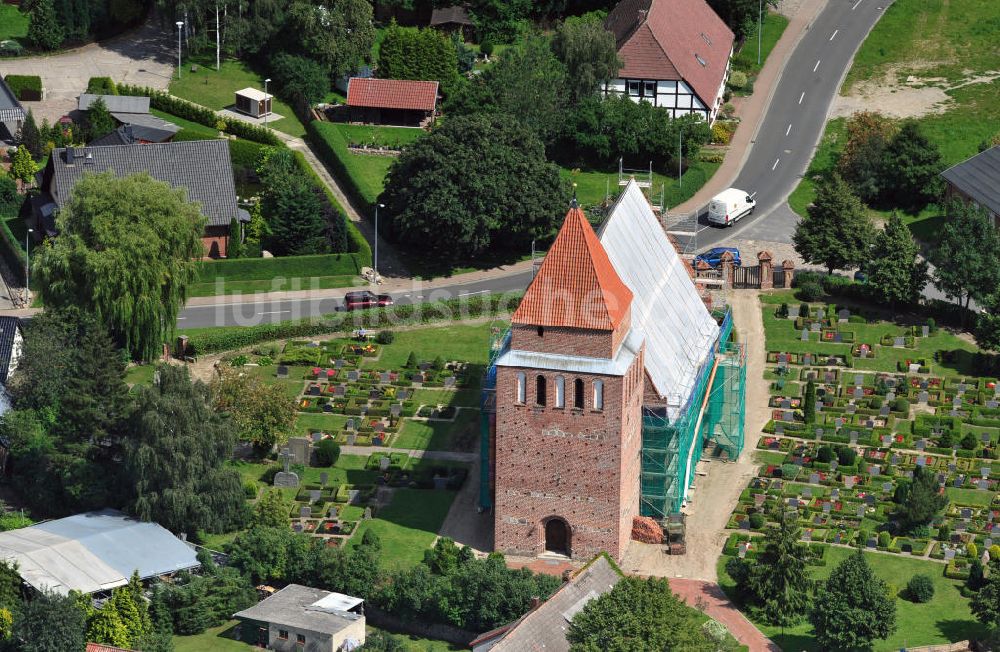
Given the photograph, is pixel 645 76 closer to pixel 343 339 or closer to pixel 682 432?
pixel 343 339

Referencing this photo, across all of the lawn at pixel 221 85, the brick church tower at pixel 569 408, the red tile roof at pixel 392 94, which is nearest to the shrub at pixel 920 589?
the brick church tower at pixel 569 408

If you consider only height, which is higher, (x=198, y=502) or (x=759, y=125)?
(x=759, y=125)

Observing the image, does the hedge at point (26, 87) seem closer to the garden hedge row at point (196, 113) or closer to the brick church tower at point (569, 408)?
the garden hedge row at point (196, 113)

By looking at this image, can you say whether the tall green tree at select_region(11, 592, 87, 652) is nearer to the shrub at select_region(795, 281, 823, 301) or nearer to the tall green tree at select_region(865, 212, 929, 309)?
the shrub at select_region(795, 281, 823, 301)

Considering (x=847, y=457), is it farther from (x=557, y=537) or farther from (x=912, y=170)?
(x=912, y=170)

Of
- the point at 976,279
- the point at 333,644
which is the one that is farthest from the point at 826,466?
the point at 333,644

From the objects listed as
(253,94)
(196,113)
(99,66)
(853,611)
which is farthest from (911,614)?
(99,66)
